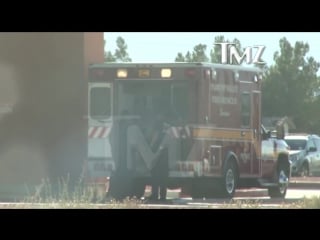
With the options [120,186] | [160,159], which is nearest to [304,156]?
[120,186]

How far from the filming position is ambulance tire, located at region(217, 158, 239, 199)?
768 inches

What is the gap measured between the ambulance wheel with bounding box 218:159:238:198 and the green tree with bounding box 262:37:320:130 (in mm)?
36760

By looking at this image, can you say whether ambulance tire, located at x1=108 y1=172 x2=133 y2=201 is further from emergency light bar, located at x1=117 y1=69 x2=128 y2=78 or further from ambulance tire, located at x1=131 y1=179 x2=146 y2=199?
emergency light bar, located at x1=117 y1=69 x2=128 y2=78

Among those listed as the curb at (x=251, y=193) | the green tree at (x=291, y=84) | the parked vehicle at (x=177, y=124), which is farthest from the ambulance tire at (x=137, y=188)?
the green tree at (x=291, y=84)

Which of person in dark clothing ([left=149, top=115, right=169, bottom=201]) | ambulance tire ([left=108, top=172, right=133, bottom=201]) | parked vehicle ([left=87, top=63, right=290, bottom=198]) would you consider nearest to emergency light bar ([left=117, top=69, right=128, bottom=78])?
parked vehicle ([left=87, top=63, right=290, bottom=198])

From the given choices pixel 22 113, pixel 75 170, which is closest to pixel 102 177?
pixel 75 170

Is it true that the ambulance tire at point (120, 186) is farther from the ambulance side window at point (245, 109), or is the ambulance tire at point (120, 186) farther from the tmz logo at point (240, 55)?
the tmz logo at point (240, 55)

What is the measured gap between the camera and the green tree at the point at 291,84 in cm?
5681

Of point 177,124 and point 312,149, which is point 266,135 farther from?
point 312,149

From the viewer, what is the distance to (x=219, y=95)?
63.2 feet

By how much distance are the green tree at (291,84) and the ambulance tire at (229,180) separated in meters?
36.8
